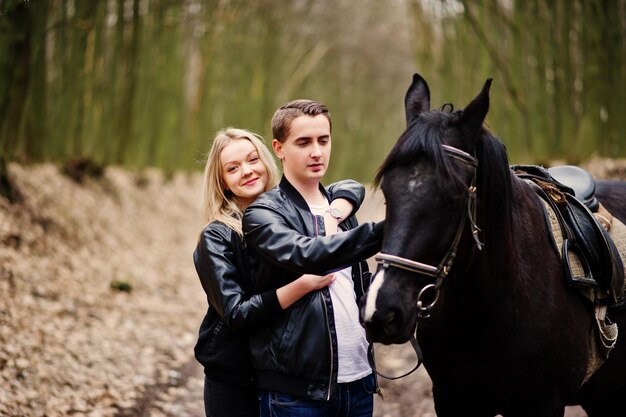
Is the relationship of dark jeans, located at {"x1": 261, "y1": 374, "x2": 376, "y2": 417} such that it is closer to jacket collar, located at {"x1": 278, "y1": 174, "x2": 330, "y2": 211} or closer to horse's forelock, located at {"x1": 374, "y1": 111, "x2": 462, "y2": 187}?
jacket collar, located at {"x1": 278, "y1": 174, "x2": 330, "y2": 211}

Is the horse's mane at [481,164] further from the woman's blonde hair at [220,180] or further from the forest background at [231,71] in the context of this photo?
the forest background at [231,71]

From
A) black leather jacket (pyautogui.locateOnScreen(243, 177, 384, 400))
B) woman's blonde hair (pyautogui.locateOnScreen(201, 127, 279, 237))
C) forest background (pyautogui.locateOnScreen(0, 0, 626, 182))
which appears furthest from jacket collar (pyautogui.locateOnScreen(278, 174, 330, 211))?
forest background (pyautogui.locateOnScreen(0, 0, 626, 182))

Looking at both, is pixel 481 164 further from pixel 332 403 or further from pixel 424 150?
pixel 332 403

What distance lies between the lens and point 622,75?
5.36 meters

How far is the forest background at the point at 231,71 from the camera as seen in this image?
18.2 ft

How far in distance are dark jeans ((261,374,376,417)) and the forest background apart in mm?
3823

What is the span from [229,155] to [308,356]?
31.3 inches

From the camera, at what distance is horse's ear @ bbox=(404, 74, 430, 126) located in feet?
6.60

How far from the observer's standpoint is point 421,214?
1.74 meters

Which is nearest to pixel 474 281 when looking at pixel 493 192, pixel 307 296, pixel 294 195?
pixel 493 192

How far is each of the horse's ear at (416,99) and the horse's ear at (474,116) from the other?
0.52ft

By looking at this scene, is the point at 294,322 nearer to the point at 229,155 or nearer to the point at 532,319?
the point at 229,155

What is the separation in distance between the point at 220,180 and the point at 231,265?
1.19 ft

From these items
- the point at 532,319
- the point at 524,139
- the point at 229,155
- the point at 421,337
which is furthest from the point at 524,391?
the point at 524,139
